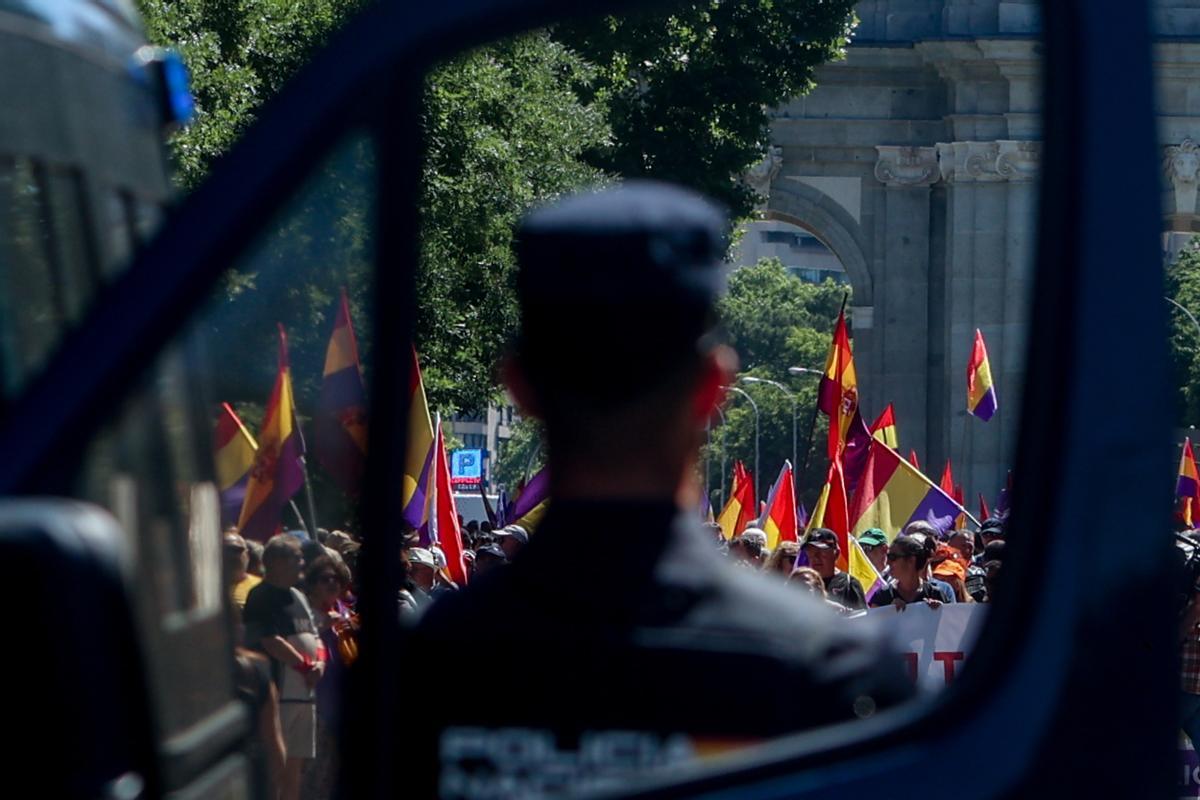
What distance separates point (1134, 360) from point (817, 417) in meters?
0.77

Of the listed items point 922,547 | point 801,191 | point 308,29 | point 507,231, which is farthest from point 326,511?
point 308,29

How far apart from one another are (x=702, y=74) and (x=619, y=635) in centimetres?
74

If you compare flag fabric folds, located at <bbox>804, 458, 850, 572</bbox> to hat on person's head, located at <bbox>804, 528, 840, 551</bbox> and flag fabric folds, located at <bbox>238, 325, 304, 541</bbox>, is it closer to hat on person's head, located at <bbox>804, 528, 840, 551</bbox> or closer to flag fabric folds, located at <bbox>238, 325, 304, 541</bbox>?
hat on person's head, located at <bbox>804, 528, 840, 551</bbox>

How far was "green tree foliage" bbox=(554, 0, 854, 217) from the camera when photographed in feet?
5.55

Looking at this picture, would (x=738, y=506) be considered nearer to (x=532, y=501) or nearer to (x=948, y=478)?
(x=948, y=478)

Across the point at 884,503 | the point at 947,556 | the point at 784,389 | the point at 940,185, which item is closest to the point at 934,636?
the point at 784,389

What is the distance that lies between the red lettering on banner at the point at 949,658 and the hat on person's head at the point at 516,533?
0.40m

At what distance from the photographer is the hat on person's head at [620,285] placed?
5.08ft

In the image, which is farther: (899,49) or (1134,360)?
A: (899,49)

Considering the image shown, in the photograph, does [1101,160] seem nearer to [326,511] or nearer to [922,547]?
[326,511]

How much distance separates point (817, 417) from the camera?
7.80 feet

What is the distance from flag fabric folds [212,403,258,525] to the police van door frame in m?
0.14

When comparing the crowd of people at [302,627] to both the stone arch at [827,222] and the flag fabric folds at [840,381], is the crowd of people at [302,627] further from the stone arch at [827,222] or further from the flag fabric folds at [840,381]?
the stone arch at [827,222]

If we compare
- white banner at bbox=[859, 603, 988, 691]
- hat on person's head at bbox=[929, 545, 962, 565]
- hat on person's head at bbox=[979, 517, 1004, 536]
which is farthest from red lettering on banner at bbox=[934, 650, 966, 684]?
hat on person's head at bbox=[929, 545, 962, 565]
